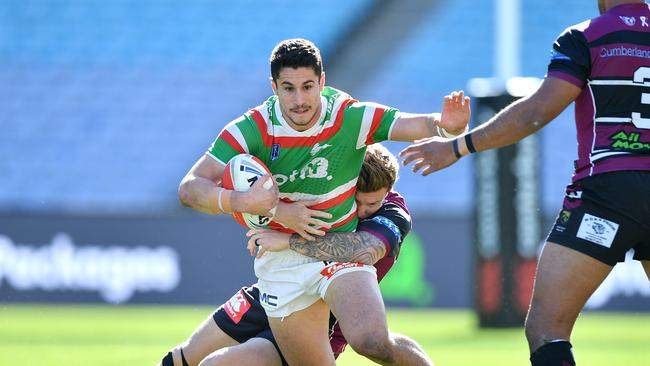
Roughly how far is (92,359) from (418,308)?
19.8ft

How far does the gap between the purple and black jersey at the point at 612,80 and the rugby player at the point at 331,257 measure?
3.99 ft

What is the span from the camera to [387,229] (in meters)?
5.64

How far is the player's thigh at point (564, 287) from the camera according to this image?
4703 mm

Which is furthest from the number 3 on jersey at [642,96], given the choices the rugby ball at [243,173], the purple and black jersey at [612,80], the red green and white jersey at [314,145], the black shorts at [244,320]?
the black shorts at [244,320]

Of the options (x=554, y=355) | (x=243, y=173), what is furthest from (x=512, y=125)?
(x=243, y=173)

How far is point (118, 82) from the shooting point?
59.8 ft

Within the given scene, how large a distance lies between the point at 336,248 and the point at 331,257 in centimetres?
5

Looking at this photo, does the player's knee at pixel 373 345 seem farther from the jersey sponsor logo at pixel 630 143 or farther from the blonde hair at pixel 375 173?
the jersey sponsor logo at pixel 630 143

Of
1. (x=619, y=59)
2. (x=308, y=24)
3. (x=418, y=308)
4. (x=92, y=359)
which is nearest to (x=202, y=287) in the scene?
(x=418, y=308)

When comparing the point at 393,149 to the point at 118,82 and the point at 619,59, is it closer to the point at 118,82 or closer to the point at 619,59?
the point at 118,82

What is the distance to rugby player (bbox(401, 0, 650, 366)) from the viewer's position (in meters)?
4.71

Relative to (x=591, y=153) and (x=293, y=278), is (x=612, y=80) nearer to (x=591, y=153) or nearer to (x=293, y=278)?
(x=591, y=153)

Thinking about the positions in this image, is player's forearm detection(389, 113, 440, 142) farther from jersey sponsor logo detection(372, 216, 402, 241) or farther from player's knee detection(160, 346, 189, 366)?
player's knee detection(160, 346, 189, 366)

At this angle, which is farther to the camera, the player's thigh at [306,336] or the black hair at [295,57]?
the player's thigh at [306,336]
